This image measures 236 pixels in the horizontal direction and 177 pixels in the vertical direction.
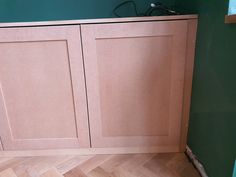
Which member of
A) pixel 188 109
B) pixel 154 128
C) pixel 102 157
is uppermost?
pixel 188 109

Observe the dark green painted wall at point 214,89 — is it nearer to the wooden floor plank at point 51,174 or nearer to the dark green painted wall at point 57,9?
the dark green painted wall at point 57,9

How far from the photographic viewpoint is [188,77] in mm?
1164

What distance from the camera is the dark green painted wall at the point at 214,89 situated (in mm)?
825

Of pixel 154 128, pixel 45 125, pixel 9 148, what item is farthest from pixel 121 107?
pixel 9 148

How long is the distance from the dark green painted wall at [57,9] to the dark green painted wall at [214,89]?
1.77 feet

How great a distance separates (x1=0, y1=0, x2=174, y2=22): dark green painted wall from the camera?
4.71 feet

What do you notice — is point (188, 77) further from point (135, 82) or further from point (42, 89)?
point (42, 89)

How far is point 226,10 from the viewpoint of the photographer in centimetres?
82

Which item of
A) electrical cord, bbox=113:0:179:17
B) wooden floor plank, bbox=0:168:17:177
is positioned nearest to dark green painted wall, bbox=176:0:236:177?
electrical cord, bbox=113:0:179:17

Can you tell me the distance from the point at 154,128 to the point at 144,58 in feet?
1.49

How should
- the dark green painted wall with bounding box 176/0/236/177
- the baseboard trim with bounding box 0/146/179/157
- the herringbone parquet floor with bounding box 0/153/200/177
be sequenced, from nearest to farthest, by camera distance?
the dark green painted wall with bounding box 176/0/236/177
the herringbone parquet floor with bounding box 0/153/200/177
the baseboard trim with bounding box 0/146/179/157

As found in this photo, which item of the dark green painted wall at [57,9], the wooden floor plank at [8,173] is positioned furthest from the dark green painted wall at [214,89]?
the wooden floor plank at [8,173]

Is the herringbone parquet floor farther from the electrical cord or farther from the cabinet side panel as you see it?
the electrical cord

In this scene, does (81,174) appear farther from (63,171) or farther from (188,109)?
(188,109)
